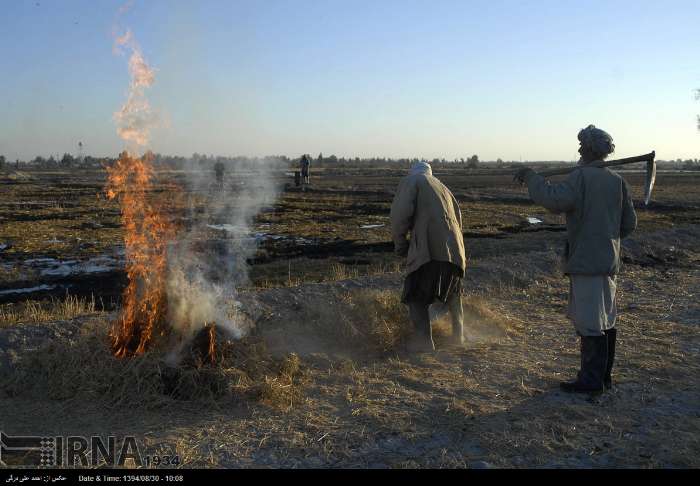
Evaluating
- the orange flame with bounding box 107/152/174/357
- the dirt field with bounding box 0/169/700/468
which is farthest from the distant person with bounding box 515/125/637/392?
the orange flame with bounding box 107/152/174/357

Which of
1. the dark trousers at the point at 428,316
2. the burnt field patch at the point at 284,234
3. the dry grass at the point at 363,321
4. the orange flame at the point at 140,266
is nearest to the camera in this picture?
the orange flame at the point at 140,266

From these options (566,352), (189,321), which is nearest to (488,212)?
(566,352)

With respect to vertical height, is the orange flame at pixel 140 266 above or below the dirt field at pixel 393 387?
above

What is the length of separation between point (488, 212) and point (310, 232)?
10.1 m

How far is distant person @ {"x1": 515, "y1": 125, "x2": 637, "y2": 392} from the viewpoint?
15.9 ft

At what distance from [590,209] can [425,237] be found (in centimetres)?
160

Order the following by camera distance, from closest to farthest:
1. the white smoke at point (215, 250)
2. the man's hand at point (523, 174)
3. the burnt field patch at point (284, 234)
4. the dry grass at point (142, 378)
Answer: the dry grass at point (142, 378)
the man's hand at point (523, 174)
the white smoke at point (215, 250)
the burnt field patch at point (284, 234)

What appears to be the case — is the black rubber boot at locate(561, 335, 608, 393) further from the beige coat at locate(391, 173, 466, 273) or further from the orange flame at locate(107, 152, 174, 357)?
the orange flame at locate(107, 152, 174, 357)

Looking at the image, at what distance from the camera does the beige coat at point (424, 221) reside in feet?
19.2

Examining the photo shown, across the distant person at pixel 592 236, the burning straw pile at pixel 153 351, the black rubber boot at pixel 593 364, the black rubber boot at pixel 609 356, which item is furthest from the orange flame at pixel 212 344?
the black rubber boot at pixel 609 356

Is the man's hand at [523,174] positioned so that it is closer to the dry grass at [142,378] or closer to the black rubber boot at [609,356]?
the black rubber boot at [609,356]

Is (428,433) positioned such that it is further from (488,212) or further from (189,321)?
(488,212)

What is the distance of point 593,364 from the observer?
5.04 metres

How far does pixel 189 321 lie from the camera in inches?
224
